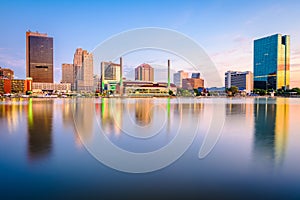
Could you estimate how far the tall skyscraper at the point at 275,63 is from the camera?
145 meters

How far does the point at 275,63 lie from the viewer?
146 metres

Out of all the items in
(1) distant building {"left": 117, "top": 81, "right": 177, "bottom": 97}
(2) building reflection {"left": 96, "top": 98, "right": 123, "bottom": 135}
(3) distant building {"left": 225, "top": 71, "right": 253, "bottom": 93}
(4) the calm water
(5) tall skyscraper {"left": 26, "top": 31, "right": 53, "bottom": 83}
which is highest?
(5) tall skyscraper {"left": 26, "top": 31, "right": 53, "bottom": 83}

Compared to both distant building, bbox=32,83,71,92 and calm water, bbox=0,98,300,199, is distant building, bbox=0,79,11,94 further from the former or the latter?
calm water, bbox=0,98,300,199

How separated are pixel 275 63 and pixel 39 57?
17529cm

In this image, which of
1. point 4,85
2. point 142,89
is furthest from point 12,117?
point 4,85

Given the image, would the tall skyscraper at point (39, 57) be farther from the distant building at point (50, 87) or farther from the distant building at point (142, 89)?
the distant building at point (142, 89)

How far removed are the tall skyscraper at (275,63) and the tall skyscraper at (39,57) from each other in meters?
157

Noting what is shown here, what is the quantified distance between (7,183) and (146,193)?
3039 mm

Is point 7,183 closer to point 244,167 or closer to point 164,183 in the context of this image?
point 164,183

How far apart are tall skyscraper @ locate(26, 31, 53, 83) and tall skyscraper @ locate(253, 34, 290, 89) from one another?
515 ft

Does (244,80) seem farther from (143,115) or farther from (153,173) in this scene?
(153,173)

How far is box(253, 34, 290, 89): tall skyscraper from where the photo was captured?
14462cm

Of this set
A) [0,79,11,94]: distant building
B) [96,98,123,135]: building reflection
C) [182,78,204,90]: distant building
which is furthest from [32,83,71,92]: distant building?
[96,98,123,135]: building reflection

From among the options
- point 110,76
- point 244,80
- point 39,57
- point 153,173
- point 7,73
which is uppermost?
point 39,57
